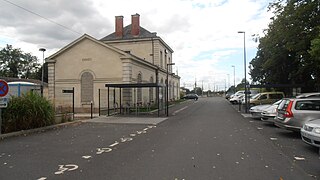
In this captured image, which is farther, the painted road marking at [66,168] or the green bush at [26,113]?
the green bush at [26,113]

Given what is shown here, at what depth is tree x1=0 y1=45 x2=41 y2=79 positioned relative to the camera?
7481cm

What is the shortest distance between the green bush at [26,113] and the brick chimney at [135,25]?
3631 cm

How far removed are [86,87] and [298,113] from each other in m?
24.9

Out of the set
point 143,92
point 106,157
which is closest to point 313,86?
point 143,92

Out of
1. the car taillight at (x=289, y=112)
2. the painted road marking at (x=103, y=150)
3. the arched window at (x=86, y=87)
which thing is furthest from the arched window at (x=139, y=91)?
the painted road marking at (x=103, y=150)

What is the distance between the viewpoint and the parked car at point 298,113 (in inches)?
431

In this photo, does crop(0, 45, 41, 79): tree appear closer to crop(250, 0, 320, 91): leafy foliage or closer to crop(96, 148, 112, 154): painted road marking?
crop(250, 0, 320, 91): leafy foliage

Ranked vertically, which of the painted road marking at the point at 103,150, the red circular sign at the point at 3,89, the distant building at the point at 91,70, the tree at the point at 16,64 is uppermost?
the tree at the point at 16,64

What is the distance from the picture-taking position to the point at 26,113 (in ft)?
43.6

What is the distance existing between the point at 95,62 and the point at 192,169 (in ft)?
87.9

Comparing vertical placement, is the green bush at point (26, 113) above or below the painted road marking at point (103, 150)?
above

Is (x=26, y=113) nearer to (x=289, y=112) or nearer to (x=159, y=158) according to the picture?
(x=159, y=158)

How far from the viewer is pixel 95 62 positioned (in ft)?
104

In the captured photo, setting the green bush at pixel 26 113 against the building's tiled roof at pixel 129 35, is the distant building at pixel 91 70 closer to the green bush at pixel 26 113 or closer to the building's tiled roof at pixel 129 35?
the building's tiled roof at pixel 129 35
